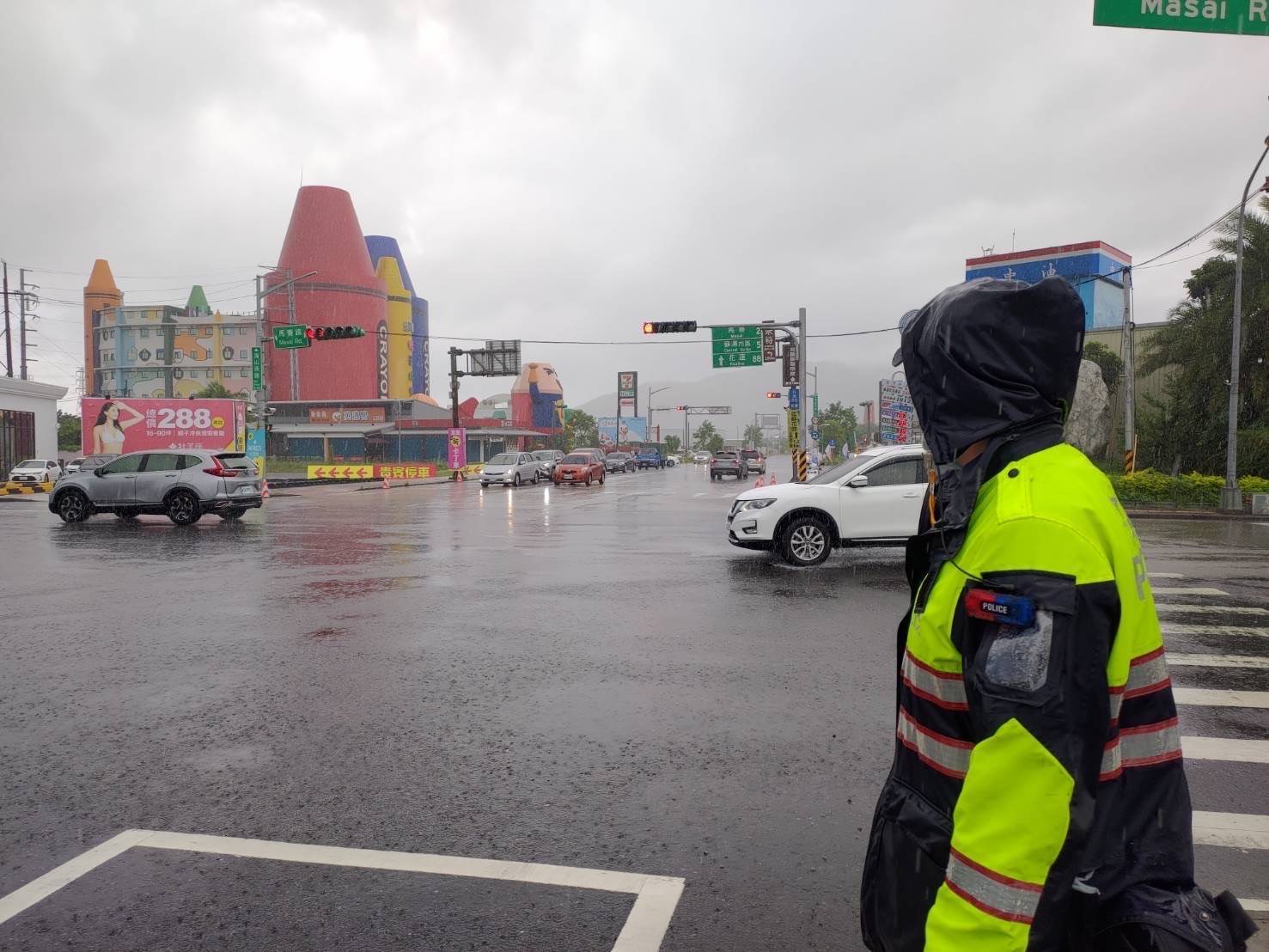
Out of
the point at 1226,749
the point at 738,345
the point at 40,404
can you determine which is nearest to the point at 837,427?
the point at 738,345

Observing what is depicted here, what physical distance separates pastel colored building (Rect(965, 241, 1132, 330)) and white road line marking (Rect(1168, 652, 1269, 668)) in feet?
179

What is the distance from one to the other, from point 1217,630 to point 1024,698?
8101mm

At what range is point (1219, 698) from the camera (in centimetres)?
581

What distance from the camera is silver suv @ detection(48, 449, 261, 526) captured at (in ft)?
61.5

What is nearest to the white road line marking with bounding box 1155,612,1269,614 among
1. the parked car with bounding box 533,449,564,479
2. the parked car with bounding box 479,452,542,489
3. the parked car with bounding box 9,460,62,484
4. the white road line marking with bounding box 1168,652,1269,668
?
the white road line marking with bounding box 1168,652,1269,668

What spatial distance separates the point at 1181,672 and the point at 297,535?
557 inches

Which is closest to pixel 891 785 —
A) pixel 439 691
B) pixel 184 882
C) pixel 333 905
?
pixel 333 905

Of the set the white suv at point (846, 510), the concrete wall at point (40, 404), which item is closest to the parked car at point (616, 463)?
the concrete wall at point (40, 404)

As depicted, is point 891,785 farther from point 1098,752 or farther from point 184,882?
point 184,882

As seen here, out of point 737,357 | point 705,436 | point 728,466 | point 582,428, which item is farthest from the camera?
point 705,436

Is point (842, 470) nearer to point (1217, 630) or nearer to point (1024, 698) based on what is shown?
point (1217, 630)

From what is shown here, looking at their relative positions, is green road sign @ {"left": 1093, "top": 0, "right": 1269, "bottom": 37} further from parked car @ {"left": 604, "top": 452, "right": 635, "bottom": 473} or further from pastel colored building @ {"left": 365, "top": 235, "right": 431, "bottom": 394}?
pastel colored building @ {"left": 365, "top": 235, "right": 431, "bottom": 394}

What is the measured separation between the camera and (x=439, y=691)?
19.3 ft

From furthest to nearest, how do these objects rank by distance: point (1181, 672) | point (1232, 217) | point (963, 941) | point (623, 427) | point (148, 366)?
point (623, 427) → point (148, 366) → point (1232, 217) → point (1181, 672) → point (963, 941)
